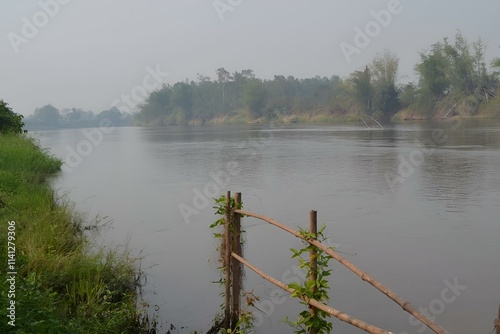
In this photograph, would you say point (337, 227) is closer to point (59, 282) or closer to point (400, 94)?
point (59, 282)

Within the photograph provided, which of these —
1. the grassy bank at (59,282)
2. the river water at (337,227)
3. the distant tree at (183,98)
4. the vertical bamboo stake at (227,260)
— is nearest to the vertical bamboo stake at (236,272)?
the vertical bamboo stake at (227,260)

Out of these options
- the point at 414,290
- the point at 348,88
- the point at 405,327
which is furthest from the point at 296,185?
the point at 348,88

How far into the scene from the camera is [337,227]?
31.5 ft

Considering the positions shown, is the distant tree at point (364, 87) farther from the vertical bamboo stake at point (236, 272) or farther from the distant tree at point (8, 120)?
the vertical bamboo stake at point (236, 272)

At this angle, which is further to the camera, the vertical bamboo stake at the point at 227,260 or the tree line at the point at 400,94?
the tree line at the point at 400,94

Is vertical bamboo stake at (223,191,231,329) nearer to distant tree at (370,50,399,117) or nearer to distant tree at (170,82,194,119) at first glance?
distant tree at (370,50,399,117)

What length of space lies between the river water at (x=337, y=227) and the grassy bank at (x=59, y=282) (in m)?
0.58

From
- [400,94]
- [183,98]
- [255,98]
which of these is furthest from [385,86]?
[183,98]

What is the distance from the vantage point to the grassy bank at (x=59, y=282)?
3.98 meters

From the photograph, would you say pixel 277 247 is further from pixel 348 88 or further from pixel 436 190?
pixel 348 88

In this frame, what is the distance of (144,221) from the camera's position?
10.5 meters

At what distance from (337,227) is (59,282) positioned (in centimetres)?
537

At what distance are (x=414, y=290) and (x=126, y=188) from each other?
34.2 feet

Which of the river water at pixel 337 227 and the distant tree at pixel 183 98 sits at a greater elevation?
the distant tree at pixel 183 98
